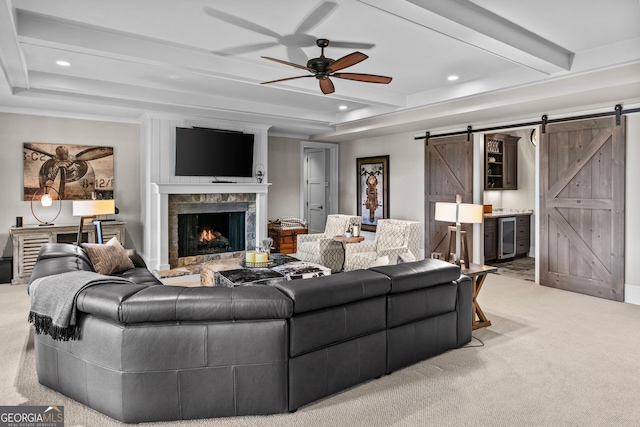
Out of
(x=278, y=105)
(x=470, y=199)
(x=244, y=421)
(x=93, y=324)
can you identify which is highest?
(x=278, y=105)

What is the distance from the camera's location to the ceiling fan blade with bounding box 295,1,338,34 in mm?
2862

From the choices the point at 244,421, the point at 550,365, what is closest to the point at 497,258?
the point at 550,365

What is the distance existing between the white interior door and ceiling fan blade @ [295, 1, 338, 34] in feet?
18.3

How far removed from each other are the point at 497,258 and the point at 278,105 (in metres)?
4.54

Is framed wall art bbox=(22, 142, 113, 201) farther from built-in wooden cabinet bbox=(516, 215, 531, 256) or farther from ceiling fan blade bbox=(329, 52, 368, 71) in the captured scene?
built-in wooden cabinet bbox=(516, 215, 531, 256)

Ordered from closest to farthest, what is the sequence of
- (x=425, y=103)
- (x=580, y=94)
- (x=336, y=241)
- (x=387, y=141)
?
1. (x=580, y=94)
2. (x=425, y=103)
3. (x=336, y=241)
4. (x=387, y=141)

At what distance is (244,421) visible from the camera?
2.16 metres

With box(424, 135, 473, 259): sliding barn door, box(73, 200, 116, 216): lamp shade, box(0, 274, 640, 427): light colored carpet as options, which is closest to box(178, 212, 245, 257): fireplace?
box(73, 200, 116, 216): lamp shade

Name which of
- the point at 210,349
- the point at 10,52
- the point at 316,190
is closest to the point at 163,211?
the point at 10,52

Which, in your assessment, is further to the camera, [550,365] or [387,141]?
[387,141]

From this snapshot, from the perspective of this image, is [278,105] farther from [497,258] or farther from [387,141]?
[497,258]

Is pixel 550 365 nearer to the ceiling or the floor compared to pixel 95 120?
nearer to the floor

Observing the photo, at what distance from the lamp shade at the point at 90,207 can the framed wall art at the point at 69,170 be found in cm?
170

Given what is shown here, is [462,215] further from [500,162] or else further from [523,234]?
[523,234]
